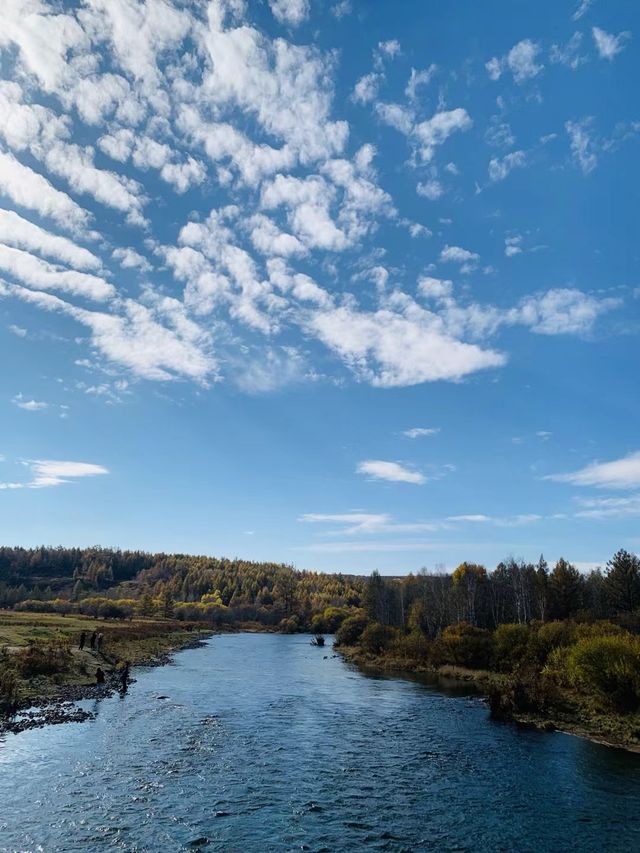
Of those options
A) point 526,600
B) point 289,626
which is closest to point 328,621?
point 289,626

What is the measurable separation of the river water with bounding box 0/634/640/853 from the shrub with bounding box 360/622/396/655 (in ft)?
147

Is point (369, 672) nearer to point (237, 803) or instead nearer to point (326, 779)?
point (326, 779)

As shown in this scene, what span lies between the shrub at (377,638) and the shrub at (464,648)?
52.6 ft

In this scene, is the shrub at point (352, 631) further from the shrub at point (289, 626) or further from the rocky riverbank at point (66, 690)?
the shrub at point (289, 626)

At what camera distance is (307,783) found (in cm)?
2780

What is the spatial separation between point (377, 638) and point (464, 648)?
23153mm

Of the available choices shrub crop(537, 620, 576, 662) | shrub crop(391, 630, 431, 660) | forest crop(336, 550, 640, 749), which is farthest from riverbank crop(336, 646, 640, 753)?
shrub crop(391, 630, 431, 660)

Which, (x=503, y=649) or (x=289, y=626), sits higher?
(x=503, y=649)

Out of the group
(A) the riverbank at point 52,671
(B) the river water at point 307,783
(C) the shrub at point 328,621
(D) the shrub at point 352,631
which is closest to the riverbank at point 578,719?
(B) the river water at point 307,783

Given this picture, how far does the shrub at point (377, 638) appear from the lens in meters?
90.3

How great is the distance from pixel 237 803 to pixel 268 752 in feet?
29.7

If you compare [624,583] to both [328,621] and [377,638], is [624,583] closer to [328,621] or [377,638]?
[377,638]

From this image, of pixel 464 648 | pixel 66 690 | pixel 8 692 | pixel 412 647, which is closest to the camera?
pixel 8 692

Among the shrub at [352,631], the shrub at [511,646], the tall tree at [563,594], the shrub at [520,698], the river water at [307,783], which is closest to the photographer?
the river water at [307,783]
